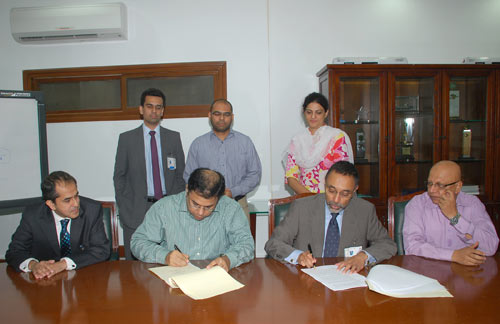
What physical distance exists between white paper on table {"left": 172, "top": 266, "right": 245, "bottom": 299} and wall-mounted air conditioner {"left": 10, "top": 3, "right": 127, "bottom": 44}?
3111 millimetres

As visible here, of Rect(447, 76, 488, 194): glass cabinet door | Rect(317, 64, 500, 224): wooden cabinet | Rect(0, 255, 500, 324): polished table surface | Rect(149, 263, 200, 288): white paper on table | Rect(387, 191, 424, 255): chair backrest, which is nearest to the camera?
Rect(0, 255, 500, 324): polished table surface

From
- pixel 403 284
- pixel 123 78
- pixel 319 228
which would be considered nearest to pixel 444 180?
Result: pixel 319 228

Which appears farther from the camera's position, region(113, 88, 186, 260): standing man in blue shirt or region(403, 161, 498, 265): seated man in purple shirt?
region(113, 88, 186, 260): standing man in blue shirt

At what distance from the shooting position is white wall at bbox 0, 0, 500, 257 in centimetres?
396

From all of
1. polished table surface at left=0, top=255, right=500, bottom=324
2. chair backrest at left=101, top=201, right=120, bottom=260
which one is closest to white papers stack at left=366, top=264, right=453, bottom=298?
polished table surface at left=0, top=255, right=500, bottom=324

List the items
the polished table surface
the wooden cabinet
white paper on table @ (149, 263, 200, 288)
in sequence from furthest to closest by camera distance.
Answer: the wooden cabinet → white paper on table @ (149, 263, 200, 288) → the polished table surface

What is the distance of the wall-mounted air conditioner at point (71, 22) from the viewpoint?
381cm

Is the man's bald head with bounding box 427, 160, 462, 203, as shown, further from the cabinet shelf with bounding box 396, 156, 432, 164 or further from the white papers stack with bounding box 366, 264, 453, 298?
the cabinet shelf with bounding box 396, 156, 432, 164

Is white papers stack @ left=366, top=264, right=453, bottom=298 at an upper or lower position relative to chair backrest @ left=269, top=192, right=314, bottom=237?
lower

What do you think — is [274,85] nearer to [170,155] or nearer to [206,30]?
[206,30]

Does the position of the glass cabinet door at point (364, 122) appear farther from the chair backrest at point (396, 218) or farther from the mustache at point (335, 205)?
the mustache at point (335, 205)

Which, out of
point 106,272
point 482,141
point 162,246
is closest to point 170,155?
point 162,246

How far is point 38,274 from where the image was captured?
1625 mm

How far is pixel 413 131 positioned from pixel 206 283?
10.1 feet
